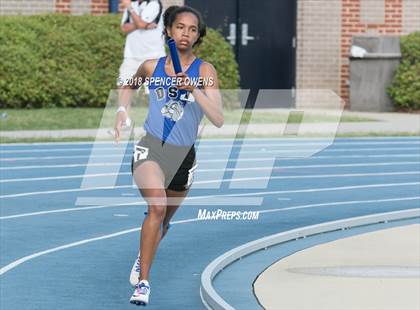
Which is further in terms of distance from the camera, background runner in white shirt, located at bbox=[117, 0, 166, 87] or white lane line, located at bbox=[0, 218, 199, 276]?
background runner in white shirt, located at bbox=[117, 0, 166, 87]

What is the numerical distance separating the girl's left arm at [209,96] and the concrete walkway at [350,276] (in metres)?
1.32

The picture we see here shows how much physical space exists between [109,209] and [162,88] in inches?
221

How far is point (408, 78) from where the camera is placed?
30.3 meters

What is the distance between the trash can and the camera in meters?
30.8

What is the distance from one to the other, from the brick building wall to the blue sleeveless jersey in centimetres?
2241

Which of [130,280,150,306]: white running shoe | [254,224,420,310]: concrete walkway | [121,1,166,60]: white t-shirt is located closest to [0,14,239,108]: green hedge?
[121,1,166,60]: white t-shirt

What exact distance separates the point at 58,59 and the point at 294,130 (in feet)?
17.1

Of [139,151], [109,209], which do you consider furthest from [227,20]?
[139,151]

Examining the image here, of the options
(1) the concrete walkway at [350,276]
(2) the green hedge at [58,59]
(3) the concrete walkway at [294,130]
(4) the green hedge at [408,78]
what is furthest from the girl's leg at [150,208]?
(4) the green hedge at [408,78]

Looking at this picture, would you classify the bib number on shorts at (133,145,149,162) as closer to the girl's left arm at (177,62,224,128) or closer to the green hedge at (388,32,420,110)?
the girl's left arm at (177,62,224,128)

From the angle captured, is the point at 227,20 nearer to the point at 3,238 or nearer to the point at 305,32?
the point at 305,32

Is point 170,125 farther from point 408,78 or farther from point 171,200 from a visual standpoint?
point 408,78

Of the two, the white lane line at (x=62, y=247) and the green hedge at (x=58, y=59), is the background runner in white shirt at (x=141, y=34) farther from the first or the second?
Answer: the white lane line at (x=62, y=247)

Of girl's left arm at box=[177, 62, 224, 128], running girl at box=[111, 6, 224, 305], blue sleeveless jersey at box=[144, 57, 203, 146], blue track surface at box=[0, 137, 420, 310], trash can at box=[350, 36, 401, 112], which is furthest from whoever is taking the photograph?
trash can at box=[350, 36, 401, 112]
